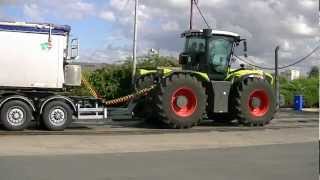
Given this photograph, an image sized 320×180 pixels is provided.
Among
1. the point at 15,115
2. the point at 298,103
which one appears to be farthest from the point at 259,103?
the point at 298,103

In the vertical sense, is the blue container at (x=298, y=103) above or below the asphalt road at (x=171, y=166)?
above

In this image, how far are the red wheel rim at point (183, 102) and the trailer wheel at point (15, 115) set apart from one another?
4.93 meters

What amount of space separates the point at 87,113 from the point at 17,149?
206 inches

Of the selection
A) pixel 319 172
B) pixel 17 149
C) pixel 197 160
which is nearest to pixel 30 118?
pixel 17 149

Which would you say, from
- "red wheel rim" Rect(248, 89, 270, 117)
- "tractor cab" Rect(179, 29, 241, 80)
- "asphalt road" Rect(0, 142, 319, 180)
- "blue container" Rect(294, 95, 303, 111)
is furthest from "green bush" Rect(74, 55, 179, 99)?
"asphalt road" Rect(0, 142, 319, 180)

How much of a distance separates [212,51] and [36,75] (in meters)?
6.74

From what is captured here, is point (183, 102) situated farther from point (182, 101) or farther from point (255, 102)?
point (255, 102)

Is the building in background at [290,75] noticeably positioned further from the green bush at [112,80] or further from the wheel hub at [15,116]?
the wheel hub at [15,116]

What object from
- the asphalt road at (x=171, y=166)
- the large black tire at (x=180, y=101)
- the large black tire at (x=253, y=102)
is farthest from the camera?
the large black tire at (x=253, y=102)

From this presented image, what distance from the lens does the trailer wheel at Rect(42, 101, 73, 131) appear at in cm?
1973

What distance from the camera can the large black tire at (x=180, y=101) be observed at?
21.3m

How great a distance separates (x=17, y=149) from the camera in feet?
51.3

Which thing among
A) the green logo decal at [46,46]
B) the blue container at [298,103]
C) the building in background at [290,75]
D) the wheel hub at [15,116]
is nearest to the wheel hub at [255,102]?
the green logo decal at [46,46]

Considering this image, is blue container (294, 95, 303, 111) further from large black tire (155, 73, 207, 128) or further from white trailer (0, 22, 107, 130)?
white trailer (0, 22, 107, 130)
